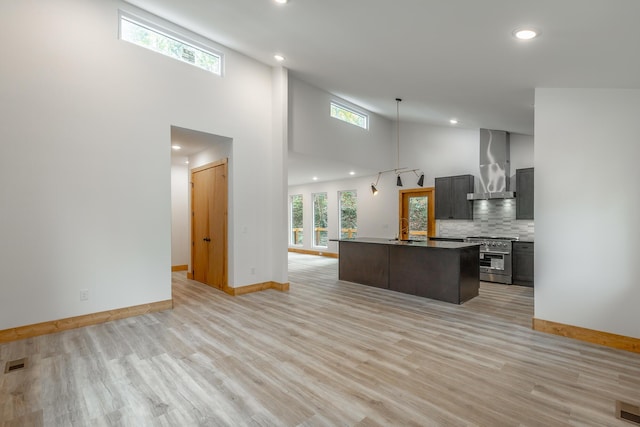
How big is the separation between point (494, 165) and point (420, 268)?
3231 mm

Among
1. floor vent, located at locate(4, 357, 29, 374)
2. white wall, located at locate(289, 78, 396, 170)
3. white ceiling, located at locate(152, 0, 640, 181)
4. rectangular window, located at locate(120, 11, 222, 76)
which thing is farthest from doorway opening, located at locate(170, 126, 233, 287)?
floor vent, located at locate(4, 357, 29, 374)

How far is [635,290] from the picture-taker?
309cm

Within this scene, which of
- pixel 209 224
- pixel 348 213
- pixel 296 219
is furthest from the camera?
pixel 296 219

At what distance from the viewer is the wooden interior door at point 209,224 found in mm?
5516

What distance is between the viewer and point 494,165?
6.79 meters

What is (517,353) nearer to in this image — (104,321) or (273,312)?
(273,312)

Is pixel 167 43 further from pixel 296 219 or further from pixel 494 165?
pixel 296 219

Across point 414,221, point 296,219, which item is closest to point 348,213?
point 414,221

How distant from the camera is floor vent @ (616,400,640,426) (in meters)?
2.07

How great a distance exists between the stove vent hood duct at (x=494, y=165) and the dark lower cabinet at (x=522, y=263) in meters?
1.06

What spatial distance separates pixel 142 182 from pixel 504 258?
6412mm

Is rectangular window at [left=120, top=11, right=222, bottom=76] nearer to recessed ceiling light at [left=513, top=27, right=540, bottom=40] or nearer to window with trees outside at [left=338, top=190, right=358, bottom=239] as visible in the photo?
recessed ceiling light at [left=513, top=27, right=540, bottom=40]

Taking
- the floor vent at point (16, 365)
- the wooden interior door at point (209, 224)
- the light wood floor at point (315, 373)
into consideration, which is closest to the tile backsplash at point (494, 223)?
the light wood floor at point (315, 373)

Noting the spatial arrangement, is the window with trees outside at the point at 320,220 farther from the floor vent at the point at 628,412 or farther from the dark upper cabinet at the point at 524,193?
the floor vent at the point at 628,412
